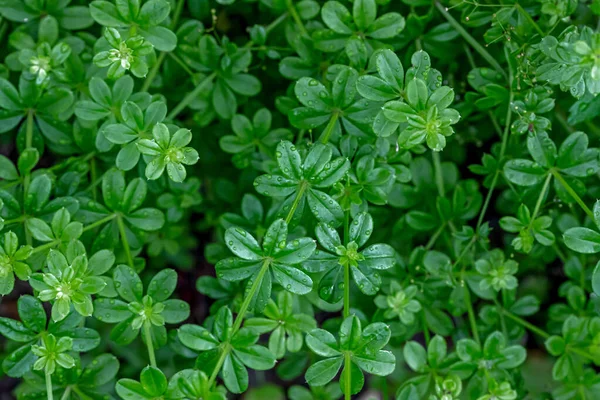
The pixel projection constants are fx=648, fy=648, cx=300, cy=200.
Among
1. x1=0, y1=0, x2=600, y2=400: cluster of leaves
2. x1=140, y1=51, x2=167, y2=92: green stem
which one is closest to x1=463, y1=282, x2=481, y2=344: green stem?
x1=0, y1=0, x2=600, y2=400: cluster of leaves

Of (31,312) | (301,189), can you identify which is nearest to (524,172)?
(301,189)

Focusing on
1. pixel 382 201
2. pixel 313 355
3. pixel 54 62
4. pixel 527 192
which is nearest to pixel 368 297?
pixel 313 355

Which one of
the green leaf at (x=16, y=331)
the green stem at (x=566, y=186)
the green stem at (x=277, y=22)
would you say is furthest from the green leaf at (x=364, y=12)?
the green leaf at (x=16, y=331)

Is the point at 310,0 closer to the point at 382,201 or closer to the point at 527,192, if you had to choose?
the point at 382,201

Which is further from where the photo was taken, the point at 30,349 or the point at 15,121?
the point at 15,121

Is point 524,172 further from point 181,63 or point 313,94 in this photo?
point 181,63

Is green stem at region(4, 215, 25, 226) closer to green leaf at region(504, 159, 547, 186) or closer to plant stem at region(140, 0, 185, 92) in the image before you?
plant stem at region(140, 0, 185, 92)

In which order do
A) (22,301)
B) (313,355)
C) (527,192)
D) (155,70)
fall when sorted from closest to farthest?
(22,301)
(527,192)
(155,70)
(313,355)
